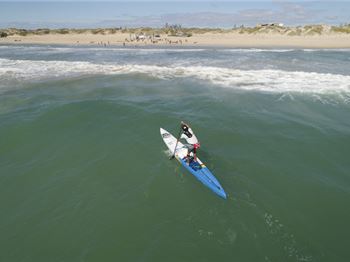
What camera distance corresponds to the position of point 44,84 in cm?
3459

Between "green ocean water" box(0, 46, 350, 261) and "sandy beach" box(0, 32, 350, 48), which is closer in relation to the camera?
"green ocean water" box(0, 46, 350, 261)

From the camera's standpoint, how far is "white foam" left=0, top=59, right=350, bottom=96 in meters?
32.3

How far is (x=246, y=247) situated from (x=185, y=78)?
26.6 m

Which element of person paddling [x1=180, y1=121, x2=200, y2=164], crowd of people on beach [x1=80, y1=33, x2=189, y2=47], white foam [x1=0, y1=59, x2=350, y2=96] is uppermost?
person paddling [x1=180, y1=121, x2=200, y2=164]

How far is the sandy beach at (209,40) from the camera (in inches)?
2554

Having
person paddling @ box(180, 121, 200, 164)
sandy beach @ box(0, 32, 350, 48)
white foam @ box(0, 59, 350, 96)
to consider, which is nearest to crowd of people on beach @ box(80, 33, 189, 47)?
sandy beach @ box(0, 32, 350, 48)

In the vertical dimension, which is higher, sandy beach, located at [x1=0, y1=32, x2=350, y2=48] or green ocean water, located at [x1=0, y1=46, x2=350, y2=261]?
green ocean water, located at [x1=0, y1=46, x2=350, y2=261]

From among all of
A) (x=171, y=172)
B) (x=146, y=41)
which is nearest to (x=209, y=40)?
(x=146, y=41)

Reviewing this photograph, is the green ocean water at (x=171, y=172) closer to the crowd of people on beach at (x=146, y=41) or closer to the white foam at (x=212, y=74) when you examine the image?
the white foam at (x=212, y=74)

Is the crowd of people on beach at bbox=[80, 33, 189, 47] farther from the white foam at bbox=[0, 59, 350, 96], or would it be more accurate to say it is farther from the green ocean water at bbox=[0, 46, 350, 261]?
the green ocean water at bbox=[0, 46, 350, 261]

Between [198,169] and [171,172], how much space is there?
168 cm

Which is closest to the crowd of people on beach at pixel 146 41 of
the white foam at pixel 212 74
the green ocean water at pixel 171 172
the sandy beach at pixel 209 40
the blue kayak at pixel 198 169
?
the sandy beach at pixel 209 40

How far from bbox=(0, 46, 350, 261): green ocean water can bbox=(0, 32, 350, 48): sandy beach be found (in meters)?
33.5

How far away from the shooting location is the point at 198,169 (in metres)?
16.9
